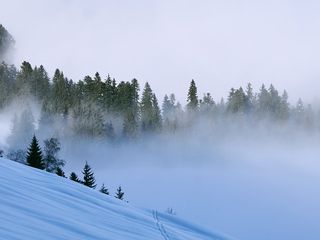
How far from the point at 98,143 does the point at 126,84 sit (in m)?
20.7

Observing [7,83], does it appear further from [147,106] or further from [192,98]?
[192,98]

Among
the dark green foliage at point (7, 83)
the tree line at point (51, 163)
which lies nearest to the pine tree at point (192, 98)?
the dark green foliage at point (7, 83)

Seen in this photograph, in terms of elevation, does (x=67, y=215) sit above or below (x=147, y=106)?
below

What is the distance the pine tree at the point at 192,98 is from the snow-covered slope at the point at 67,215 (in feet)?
537

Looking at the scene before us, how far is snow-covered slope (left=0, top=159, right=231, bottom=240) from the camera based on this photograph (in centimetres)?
518

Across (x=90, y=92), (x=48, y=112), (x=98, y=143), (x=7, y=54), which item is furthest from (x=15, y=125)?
(x=7, y=54)

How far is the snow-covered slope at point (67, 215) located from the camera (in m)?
5.18

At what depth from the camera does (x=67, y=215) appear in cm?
580

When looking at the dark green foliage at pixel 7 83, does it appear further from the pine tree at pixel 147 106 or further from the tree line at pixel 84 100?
the pine tree at pixel 147 106

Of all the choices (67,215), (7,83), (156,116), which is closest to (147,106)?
(156,116)

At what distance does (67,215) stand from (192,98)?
183240 mm

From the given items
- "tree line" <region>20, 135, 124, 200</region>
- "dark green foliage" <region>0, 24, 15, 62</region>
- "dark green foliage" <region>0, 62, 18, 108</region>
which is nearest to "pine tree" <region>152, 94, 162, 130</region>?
"dark green foliage" <region>0, 62, 18, 108</region>

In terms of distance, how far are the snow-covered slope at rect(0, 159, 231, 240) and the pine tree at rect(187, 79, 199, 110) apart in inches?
6441

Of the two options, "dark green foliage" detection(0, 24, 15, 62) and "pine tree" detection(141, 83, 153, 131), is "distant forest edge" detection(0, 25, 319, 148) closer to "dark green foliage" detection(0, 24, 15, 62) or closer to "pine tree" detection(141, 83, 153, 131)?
"pine tree" detection(141, 83, 153, 131)
